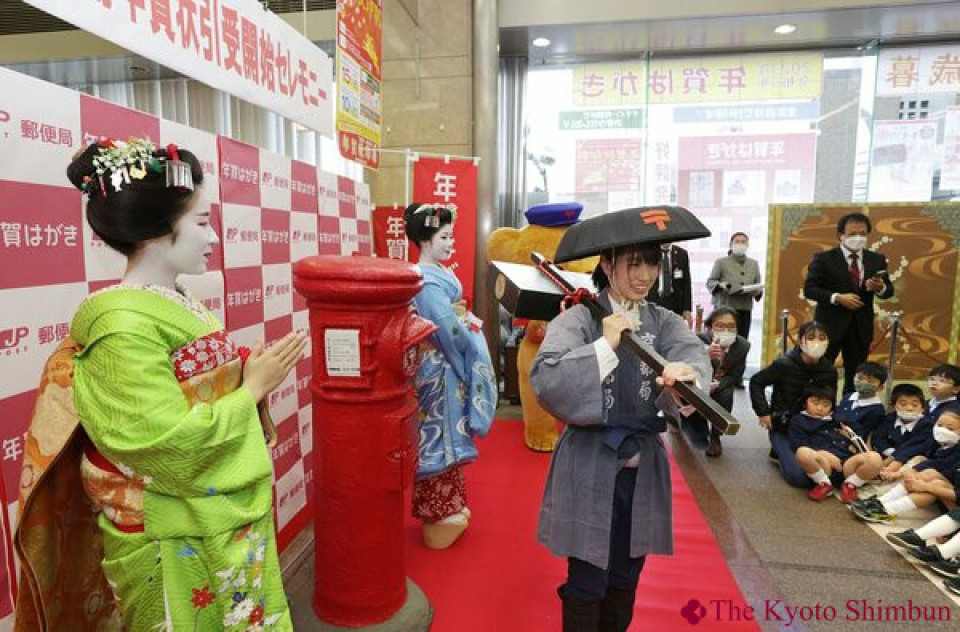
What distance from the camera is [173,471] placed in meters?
1.11

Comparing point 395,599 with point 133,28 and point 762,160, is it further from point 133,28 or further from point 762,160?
point 762,160

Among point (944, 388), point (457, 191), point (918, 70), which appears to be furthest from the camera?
point (918, 70)

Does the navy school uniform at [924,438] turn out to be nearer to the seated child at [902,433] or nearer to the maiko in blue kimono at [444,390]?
the seated child at [902,433]

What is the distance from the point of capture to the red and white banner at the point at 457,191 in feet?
15.2

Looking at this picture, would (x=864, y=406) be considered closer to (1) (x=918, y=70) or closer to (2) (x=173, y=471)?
(2) (x=173, y=471)

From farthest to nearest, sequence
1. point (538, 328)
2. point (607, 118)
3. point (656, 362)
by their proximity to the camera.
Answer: point (607, 118) → point (538, 328) → point (656, 362)

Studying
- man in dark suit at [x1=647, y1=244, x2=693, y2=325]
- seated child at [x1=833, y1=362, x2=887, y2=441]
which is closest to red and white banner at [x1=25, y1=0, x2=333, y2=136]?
man in dark suit at [x1=647, y1=244, x2=693, y2=325]

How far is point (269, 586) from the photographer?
1.27 meters

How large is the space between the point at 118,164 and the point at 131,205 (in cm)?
8

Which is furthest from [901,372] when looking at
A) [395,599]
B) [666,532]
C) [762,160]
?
[395,599]

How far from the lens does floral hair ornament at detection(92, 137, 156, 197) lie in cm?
109

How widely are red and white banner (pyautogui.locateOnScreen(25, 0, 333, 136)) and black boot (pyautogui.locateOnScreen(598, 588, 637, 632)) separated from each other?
206 centimetres

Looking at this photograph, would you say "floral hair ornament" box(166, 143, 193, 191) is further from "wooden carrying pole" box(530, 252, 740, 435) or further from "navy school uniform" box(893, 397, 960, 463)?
"navy school uniform" box(893, 397, 960, 463)

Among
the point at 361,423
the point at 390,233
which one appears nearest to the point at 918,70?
the point at 390,233
